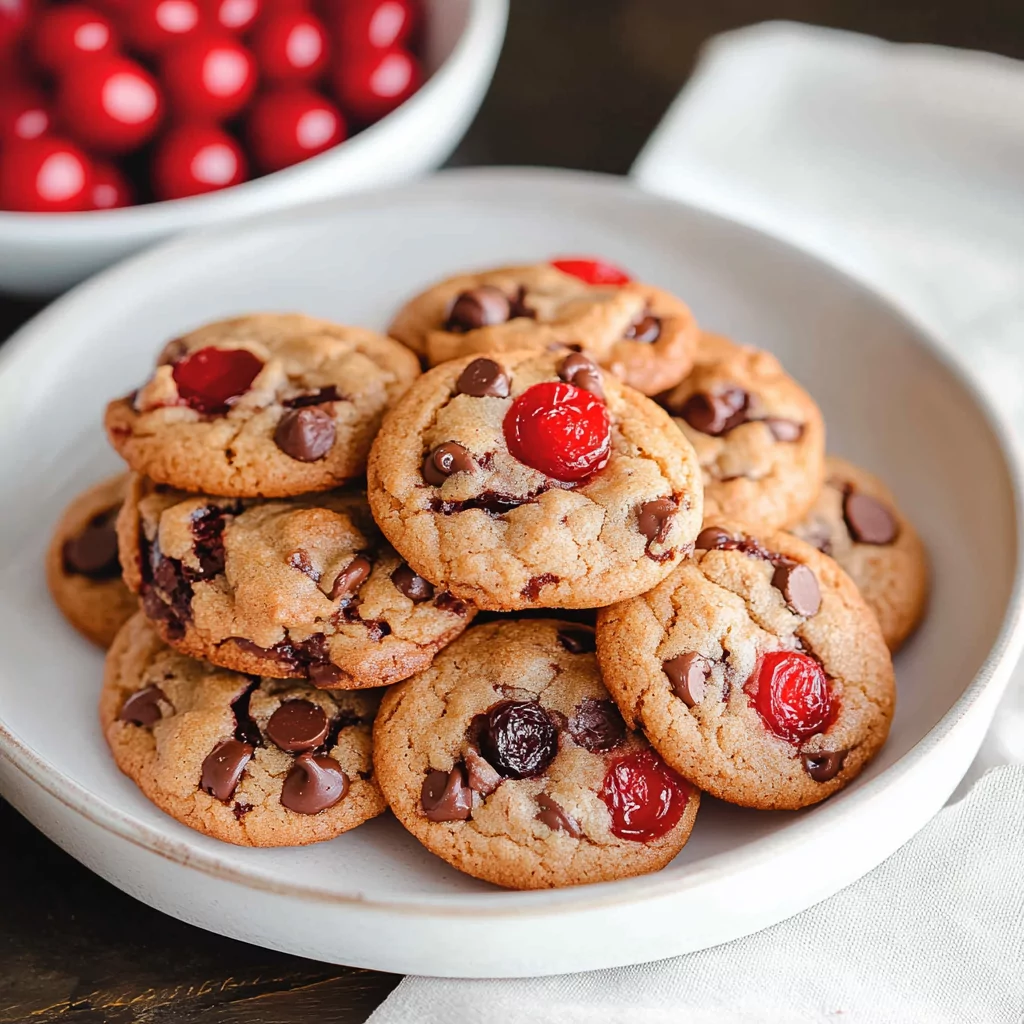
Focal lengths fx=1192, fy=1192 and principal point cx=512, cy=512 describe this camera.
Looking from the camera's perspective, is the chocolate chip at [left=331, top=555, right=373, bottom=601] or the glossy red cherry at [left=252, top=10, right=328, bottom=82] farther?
the glossy red cherry at [left=252, top=10, right=328, bottom=82]

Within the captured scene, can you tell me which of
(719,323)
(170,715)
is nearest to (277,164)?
(719,323)

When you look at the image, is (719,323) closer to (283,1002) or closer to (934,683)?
(934,683)

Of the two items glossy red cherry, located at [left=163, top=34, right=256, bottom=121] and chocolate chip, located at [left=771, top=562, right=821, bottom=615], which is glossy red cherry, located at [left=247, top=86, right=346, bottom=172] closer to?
glossy red cherry, located at [left=163, top=34, right=256, bottom=121]

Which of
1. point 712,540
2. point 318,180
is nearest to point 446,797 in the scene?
point 712,540

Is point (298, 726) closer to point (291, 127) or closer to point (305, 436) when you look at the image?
point (305, 436)

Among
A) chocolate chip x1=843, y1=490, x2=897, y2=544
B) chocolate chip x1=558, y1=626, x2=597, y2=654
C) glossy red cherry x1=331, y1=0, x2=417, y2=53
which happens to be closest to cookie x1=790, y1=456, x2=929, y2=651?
chocolate chip x1=843, y1=490, x2=897, y2=544

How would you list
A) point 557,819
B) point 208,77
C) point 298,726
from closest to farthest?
1. point 557,819
2. point 298,726
3. point 208,77
